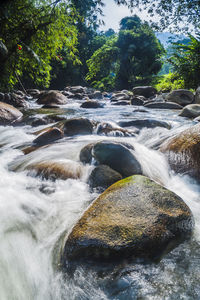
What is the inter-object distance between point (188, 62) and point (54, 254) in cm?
1327

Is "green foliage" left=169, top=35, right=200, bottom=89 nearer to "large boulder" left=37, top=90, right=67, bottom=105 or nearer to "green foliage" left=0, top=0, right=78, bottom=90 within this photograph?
"green foliage" left=0, top=0, right=78, bottom=90

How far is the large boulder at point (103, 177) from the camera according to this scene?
2479mm

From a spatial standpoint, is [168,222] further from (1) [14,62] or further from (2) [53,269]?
(1) [14,62]

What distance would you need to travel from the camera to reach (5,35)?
749 cm

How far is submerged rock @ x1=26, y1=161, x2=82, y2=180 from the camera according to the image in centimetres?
275

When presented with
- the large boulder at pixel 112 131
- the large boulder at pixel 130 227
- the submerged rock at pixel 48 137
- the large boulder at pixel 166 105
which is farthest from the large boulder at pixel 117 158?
the large boulder at pixel 166 105

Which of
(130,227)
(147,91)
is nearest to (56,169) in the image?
(130,227)

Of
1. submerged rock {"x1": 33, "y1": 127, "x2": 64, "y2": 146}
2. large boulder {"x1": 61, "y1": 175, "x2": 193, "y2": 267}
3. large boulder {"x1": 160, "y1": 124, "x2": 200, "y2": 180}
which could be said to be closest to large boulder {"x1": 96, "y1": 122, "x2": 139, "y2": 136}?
submerged rock {"x1": 33, "y1": 127, "x2": 64, "y2": 146}

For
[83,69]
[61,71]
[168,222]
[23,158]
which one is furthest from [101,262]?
[83,69]

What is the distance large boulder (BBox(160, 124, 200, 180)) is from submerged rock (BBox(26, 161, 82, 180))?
161 centimetres

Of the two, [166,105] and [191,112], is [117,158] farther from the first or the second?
[166,105]

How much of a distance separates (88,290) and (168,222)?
0.80 metres

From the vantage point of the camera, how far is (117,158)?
2.69 metres

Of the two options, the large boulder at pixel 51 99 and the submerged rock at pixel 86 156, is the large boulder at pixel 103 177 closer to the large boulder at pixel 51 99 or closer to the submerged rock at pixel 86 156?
the submerged rock at pixel 86 156
